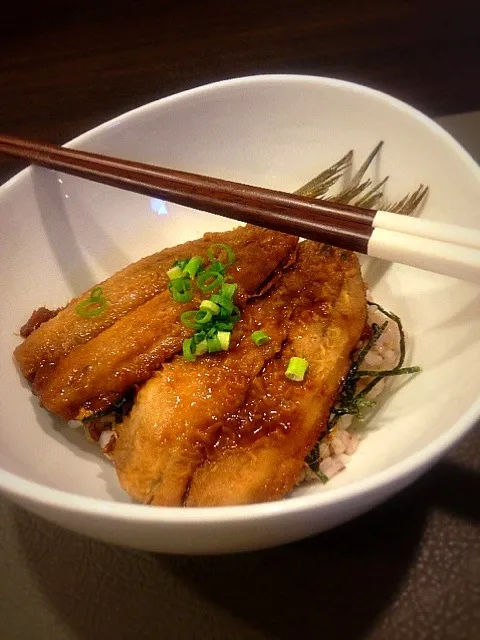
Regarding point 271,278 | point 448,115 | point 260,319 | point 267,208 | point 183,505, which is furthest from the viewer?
point 448,115

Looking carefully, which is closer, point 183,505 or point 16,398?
point 183,505

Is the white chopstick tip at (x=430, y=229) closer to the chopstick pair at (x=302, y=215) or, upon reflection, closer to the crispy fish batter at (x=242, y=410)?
the chopstick pair at (x=302, y=215)

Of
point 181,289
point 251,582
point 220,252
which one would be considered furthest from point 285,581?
point 220,252

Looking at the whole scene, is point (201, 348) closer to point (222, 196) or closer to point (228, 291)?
point (228, 291)

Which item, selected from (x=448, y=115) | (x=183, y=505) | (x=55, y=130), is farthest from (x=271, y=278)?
(x=55, y=130)

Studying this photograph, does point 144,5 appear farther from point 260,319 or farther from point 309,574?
point 309,574

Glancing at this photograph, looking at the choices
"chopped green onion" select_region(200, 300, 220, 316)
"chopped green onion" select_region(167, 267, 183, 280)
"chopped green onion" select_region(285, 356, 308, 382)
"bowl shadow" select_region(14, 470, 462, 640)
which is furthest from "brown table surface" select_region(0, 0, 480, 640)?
"chopped green onion" select_region(167, 267, 183, 280)
